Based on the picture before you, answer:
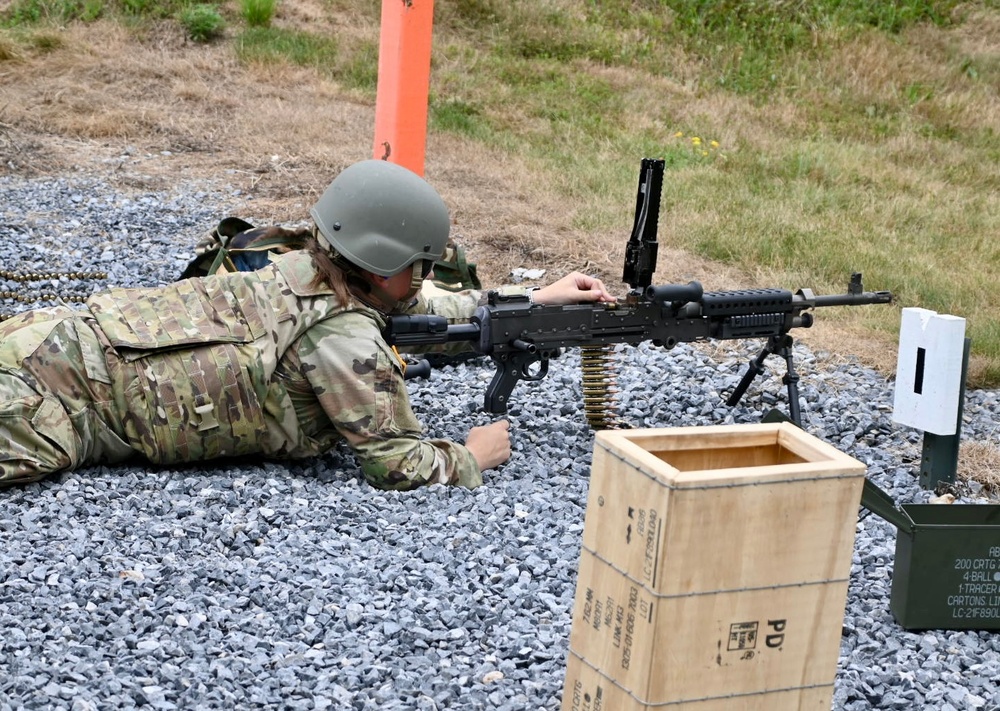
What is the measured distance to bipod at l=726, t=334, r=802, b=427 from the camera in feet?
18.5

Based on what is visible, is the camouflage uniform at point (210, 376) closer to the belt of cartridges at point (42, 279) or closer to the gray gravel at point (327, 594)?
the gray gravel at point (327, 594)

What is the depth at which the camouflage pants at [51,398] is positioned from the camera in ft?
14.3

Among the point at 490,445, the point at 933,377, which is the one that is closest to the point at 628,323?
the point at 490,445

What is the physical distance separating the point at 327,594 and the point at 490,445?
1409 millimetres

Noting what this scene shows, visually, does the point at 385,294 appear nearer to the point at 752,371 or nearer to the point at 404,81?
the point at 404,81

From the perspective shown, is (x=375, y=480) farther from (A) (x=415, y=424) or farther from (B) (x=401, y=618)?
(B) (x=401, y=618)

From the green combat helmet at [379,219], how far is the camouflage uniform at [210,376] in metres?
0.18

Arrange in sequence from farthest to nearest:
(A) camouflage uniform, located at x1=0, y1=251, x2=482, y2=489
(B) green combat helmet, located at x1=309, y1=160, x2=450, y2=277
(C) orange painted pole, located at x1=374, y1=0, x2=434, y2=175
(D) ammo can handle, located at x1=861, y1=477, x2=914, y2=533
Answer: (C) orange painted pole, located at x1=374, y1=0, x2=434, y2=175
(B) green combat helmet, located at x1=309, y1=160, x2=450, y2=277
(A) camouflage uniform, located at x1=0, y1=251, x2=482, y2=489
(D) ammo can handle, located at x1=861, y1=477, x2=914, y2=533

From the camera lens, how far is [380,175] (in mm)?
4660

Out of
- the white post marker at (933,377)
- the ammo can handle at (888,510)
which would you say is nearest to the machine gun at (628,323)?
the white post marker at (933,377)

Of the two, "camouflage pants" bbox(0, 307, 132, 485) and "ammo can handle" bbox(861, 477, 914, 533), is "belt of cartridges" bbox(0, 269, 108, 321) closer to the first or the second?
"camouflage pants" bbox(0, 307, 132, 485)

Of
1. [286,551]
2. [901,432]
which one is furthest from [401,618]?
[901,432]

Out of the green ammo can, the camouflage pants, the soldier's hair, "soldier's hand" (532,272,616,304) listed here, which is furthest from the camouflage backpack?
the green ammo can

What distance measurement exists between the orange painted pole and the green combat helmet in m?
1.45
